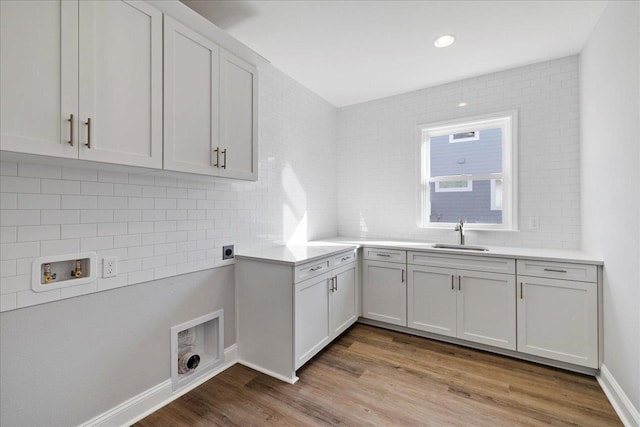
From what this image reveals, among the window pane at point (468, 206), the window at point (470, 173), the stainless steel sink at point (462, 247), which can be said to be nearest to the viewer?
the stainless steel sink at point (462, 247)

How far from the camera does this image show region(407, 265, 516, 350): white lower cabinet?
2.59 meters

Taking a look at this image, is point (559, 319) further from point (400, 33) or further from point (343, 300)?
point (400, 33)

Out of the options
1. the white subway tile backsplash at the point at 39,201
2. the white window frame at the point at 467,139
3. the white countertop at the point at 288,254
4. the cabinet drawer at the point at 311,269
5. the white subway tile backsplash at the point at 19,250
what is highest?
the white window frame at the point at 467,139

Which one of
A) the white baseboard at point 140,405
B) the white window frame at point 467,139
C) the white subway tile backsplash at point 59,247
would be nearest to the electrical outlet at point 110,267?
the white subway tile backsplash at point 59,247

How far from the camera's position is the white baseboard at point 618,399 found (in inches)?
67.7

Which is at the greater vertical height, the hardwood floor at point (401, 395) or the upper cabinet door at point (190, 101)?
the upper cabinet door at point (190, 101)

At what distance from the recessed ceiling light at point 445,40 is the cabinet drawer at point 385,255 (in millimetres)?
1951

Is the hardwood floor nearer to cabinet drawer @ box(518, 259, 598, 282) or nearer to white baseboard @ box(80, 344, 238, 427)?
white baseboard @ box(80, 344, 238, 427)

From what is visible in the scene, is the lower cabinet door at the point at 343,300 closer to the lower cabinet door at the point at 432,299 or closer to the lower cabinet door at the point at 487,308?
the lower cabinet door at the point at 432,299

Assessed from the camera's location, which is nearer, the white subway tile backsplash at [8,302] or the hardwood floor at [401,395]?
the white subway tile backsplash at [8,302]

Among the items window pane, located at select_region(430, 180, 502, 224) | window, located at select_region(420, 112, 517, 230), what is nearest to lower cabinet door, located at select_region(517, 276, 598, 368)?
window, located at select_region(420, 112, 517, 230)

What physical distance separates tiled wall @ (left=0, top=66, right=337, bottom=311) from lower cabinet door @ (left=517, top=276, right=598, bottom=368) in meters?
2.27

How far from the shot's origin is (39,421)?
150 centimetres

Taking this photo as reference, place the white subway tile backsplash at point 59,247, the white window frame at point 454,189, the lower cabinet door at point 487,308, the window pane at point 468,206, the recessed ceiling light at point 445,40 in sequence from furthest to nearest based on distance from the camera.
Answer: the white window frame at point 454,189 → the window pane at point 468,206 → the lower cabinet door at point 487,308 → the recessed ceiling light at point 445,40 → the white subway tile backsplash at point 59,247
